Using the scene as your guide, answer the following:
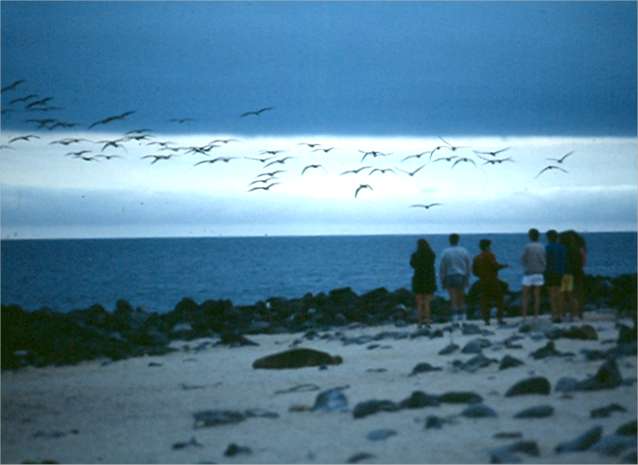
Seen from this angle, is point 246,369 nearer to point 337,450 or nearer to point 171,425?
point 171,425

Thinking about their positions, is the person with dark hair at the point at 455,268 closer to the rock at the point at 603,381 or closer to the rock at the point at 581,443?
the rock at the point at 603,381

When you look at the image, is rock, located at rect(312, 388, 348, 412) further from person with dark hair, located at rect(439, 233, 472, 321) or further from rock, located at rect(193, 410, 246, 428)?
person with dark hair, located at rect(439, 233, 472, 321)

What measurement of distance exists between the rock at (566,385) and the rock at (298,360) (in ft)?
17.3

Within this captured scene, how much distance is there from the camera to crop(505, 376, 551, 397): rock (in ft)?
41.2

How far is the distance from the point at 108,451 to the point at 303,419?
7.61 ft

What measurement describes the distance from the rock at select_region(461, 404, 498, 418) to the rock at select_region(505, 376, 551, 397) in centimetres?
107

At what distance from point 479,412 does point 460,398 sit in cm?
90

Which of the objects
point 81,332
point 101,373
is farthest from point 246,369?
point 81,332

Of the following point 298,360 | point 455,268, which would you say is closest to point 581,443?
point 298,360

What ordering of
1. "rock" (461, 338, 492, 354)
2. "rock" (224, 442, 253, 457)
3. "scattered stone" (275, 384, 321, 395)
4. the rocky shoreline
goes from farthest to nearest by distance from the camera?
the rocky shoreline, "rock" (461, 338, 492, 354), "scattered stone" (275, 384, 321, 395), "rock" (224, 442, 253, 457)

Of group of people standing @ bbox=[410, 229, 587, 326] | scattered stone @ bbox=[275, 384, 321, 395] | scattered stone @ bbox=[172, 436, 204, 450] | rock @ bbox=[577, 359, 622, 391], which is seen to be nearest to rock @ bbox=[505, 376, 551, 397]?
rock @ bbox=[577, 359, 622, 391]

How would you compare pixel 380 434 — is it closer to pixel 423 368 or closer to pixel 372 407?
pixel 372 407

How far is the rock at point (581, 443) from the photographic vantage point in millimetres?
9820

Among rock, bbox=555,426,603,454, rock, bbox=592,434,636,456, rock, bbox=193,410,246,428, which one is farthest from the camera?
rock, bbox=193,410,246,428
